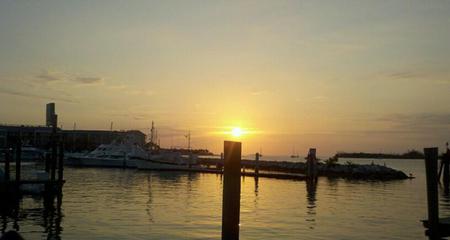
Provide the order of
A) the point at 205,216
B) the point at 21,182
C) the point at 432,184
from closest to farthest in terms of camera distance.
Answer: the point at 432,184
the point at 205,216
the point at 21,182

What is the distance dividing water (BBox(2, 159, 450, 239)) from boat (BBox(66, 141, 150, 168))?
149ft

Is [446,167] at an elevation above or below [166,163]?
above

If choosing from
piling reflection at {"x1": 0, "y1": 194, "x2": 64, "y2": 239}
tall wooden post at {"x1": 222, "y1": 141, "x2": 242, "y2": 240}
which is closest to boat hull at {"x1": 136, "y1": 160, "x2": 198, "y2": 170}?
piling reflection at {"x1": 0, "y1": 194, "x2": 64, "y2": 239}

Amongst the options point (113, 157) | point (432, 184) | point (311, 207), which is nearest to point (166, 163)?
point (113, 157)

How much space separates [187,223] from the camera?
86.4ft

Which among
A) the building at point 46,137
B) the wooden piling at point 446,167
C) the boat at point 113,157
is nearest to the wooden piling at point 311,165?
the wooden piling at point 446,167

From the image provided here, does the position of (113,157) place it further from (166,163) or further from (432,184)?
(432,184)

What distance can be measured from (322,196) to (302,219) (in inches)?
585

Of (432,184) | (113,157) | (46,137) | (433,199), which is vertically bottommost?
(433,199)

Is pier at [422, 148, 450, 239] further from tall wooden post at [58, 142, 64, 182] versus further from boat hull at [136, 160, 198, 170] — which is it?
boat hull at [136, 160, 198, 170]

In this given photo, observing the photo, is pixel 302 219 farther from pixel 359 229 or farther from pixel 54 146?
pixel 54 146

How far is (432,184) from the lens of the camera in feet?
55.1

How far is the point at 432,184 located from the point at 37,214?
19.8 meters

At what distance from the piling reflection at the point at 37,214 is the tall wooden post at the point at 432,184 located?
1383 cm
